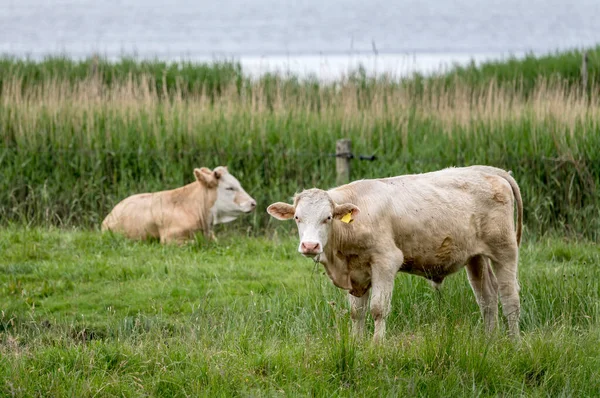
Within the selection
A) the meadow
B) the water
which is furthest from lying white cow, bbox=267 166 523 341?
the water

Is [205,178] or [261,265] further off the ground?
[205,178]

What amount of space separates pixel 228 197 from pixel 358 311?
4.47 m

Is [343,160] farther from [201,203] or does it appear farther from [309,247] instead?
[309,247]

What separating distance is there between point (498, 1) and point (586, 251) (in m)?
81.1

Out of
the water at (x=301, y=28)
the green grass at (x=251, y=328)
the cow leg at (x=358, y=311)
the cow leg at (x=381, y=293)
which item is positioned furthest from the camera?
the water at (x=301, y=28)

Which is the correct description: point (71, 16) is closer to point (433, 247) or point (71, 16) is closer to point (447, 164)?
point (447, 164)

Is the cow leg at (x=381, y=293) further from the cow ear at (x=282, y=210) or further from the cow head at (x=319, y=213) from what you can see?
the cow ear at (x=282, y=210)

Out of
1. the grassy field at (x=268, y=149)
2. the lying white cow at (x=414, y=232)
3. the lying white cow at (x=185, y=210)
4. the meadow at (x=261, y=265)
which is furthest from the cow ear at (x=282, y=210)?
the grassy field at (x=268, y=149)

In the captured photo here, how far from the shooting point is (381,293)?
21.6ft

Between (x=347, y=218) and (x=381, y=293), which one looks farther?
(x=381, y=293)

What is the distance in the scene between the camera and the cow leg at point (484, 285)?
732 cm

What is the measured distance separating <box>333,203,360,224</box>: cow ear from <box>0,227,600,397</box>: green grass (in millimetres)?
641

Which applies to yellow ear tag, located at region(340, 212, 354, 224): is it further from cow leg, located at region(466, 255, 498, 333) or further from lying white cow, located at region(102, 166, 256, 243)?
lying white cow, located at region(102, 166, 256, 243)

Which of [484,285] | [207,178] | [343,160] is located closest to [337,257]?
[484,285]
